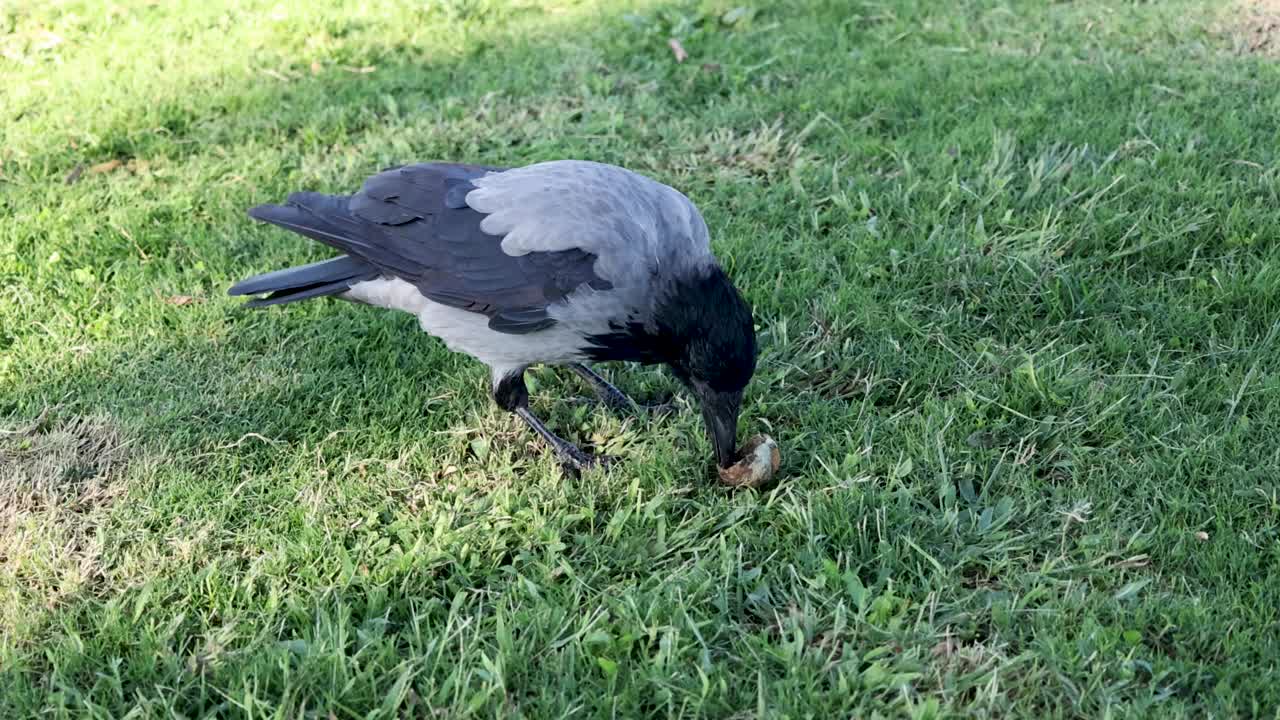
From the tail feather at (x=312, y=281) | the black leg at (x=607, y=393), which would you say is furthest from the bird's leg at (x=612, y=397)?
the tail feather at (x=312, y=281)

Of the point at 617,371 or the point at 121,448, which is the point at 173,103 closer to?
the point at 121,448

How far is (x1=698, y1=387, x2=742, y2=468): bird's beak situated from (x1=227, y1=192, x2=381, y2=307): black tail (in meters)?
1.31

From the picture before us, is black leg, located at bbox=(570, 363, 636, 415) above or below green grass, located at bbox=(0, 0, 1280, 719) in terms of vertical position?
below

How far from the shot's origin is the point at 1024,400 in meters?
3.64

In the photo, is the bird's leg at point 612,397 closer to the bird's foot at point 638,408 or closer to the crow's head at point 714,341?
the bird's foot at point 638,408

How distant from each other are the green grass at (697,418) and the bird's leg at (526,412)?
9 cm

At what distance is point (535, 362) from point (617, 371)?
572 mm

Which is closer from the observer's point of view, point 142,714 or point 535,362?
point 142,714

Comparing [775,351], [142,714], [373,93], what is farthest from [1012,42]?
[142,714]

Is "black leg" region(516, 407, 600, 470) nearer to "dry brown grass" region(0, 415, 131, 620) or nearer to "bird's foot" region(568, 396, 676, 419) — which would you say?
"bird's foot" region(568, 396, 676, 419)

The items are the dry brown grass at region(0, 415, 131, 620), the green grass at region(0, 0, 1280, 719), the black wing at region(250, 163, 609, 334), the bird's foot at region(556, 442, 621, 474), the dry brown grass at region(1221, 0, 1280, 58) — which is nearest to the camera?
the green grass at region(0, 0, 1280, 719)

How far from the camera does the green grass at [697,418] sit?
9.02 feet

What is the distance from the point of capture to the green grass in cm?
275

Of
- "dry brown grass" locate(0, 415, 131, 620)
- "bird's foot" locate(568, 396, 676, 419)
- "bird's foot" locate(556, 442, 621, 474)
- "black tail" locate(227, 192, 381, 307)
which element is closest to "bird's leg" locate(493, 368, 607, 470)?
"bird's foot" locate(556, 442, 621, 474)
